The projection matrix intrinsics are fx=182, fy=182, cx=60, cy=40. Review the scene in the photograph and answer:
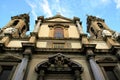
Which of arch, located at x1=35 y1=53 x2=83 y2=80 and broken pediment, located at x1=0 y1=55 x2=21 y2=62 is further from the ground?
broken pediment, located at x1=0 y1=55 x2=21 y2=62

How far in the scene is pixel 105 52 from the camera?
56.6 ft

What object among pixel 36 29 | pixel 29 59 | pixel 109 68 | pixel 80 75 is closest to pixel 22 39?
pixel 36 29

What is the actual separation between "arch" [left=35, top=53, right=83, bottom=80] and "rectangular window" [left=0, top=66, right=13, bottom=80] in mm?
2349

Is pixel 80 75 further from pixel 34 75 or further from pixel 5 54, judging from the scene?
pixel 5 54

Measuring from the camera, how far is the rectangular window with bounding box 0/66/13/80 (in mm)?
14511

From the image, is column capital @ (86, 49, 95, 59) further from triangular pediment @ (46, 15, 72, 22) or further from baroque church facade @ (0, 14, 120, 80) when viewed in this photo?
triangular pediment @ (46, 15, 72, 22)

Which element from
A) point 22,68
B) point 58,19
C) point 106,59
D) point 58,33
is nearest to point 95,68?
point 106,59

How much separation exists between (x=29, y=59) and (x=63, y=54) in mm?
3155

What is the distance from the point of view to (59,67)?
15.0 metres

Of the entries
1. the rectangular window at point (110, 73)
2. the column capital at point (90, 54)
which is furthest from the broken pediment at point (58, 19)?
the rectangular window at point (110, 73)

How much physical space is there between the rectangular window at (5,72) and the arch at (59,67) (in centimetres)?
235

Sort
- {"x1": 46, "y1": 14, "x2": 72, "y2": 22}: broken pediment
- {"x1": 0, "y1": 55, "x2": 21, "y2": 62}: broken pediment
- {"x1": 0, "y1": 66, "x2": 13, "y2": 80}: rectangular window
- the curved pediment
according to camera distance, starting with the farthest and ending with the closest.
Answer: {"x1": 46, "y1": 14, "x2": 72, "y2": 22}: broken pediment, {"x1": 0, "y1": 55, "x2": 21, "y2": 62}: broken pediment, the curved pediment, {"x1": 0, "y1": 66, "x2": 13, "y2": 80}: rectangular window

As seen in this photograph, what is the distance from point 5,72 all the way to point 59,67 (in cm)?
451

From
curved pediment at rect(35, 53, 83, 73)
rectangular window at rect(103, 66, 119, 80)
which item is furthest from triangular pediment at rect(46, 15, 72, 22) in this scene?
rectangular window at rect(103, 66, 119, 80)
